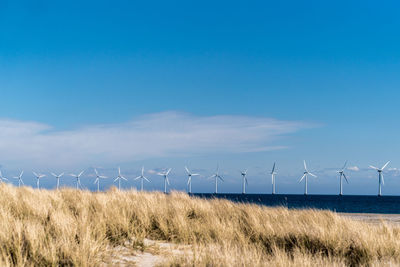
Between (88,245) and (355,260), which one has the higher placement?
(88,245)

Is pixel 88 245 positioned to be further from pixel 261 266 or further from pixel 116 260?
pixel 261 266

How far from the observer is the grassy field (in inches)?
306

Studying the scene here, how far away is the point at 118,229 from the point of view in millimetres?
10625

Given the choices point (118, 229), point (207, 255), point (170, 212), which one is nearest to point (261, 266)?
point (207, 255)

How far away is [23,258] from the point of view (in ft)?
25.5

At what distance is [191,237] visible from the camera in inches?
429

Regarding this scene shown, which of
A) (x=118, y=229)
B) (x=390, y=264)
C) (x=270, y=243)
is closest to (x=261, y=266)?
(x=390, y=264)

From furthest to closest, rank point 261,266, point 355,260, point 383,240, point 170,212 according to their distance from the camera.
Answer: point 170,212
point 383,240
point 355,260
point 261,266

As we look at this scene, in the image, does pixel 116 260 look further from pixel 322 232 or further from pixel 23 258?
pixel 322 232

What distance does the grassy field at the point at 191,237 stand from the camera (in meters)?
7.76

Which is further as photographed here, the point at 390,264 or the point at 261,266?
the point at 390,264

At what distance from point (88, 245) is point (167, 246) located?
2806mm

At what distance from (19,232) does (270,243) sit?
6.73 metres

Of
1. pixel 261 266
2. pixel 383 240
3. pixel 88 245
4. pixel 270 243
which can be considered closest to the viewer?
pixel 261 266
